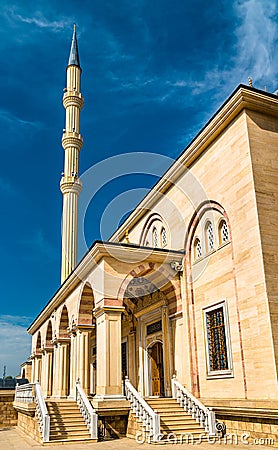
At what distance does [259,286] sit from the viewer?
10141mm

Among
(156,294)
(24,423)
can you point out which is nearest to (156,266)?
(156,294)

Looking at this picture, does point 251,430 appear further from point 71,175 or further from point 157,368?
point 71,175

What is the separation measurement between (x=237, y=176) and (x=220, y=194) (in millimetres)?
868

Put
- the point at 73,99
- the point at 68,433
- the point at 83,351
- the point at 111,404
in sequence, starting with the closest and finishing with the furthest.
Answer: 1. the point at 68,433
2. the point at 111,404
3. the point at 83,351
4. the point at 73,99

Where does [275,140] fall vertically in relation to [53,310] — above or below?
above

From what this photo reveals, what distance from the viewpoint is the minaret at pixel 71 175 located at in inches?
1082

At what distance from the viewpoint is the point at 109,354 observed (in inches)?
471

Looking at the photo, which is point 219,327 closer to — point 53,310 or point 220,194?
point 220,194

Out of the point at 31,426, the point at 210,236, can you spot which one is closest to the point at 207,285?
the point at 210,236

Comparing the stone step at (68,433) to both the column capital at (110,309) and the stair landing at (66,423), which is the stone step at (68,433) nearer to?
the stair landing at (66,423)

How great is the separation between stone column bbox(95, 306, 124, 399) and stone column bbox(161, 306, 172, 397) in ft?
7.96
